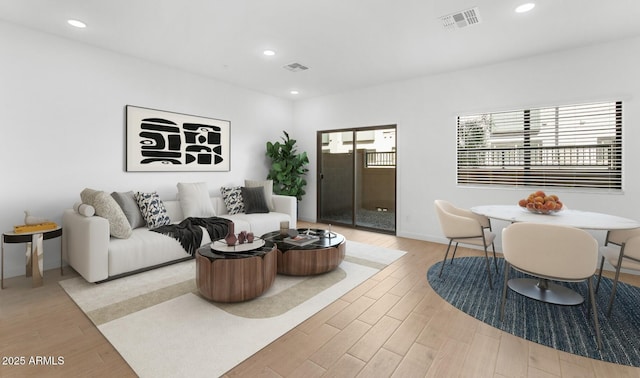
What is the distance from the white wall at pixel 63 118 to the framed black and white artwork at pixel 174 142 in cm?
12

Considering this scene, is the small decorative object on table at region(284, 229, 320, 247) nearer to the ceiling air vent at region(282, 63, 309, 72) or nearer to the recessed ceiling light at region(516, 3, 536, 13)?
the ceiling air vent at region(282, 63, 309, 72)

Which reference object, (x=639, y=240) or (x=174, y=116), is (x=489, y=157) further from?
(x=174, y=116)

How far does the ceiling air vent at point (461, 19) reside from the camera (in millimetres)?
2977

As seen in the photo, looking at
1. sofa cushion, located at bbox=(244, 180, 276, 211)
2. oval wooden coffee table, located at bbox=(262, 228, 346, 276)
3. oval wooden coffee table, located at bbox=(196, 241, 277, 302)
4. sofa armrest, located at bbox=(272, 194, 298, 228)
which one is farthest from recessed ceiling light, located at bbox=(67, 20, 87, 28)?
sofa armrest, located at bbox=(272, 194, 298, 228)

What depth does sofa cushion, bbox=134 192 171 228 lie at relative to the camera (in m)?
3.83

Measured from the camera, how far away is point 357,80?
17.1 ft

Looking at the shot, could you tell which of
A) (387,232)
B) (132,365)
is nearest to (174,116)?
(132,365)

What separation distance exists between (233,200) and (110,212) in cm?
199

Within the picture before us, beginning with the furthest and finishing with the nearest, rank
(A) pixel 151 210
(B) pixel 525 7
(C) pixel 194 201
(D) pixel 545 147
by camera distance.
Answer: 1. (C) pixel 194 201
2. (D) pixel 545 147
3. (A) pixel 151 210
4. (B) pixel 525 7

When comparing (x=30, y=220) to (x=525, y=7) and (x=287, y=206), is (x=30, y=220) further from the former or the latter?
(x=525, y=7)

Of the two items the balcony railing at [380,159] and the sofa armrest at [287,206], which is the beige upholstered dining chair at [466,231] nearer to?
the balcony railing at [380,159]

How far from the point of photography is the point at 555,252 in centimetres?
217

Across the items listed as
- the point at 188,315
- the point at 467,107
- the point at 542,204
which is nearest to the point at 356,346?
the point at 188,315

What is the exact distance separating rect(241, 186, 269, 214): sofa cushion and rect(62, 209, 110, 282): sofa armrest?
2.25 meters
